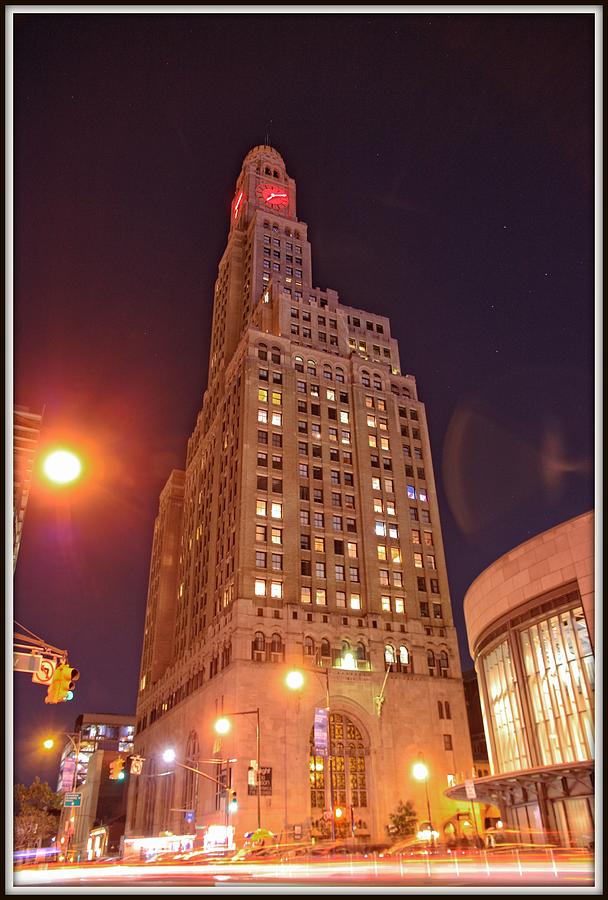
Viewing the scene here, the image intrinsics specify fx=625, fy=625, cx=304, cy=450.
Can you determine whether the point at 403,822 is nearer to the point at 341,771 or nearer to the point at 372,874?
the point at 341,771

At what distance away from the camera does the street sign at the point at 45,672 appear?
1805 cm

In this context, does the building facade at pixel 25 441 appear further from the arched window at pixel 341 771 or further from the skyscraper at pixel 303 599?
the arched window at pixel 341 771

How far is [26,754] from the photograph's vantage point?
384ft

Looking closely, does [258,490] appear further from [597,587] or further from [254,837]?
[597,587]

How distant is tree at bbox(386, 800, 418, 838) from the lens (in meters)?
59.1

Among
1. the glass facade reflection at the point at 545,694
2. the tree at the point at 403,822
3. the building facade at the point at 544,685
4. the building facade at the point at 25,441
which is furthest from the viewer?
the tree at the point at 403,822

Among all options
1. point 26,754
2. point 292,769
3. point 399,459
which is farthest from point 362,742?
point 26,754

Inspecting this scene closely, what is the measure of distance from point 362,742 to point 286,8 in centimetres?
6821

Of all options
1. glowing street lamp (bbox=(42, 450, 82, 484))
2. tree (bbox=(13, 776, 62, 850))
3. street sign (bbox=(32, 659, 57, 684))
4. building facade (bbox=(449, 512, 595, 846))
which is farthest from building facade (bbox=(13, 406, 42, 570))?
tree (bbox=(13, 776, 62, 850))

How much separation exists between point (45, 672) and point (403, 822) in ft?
174

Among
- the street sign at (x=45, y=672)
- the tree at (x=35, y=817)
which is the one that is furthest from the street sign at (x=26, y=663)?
the tree at (x=35, y=817)

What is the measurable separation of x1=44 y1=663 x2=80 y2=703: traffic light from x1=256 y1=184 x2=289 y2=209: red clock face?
12292 cm

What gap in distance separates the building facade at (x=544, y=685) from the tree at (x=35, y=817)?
7873 cm

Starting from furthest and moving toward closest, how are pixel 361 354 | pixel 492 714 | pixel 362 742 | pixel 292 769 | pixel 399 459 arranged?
pixel 361 354, pixel 399 459, pixel 362 742, pixel 292 769, pixel 492 714
